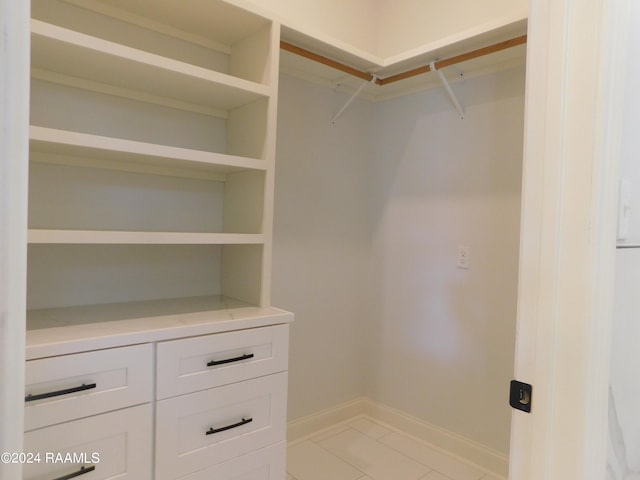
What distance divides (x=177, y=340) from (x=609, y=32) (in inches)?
51.5

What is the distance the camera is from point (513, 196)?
2027mm

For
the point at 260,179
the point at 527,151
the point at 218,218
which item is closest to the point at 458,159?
the point at 260,179

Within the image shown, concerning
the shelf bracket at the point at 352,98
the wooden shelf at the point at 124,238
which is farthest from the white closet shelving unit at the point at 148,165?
the shelf bracket at the point at 352,98

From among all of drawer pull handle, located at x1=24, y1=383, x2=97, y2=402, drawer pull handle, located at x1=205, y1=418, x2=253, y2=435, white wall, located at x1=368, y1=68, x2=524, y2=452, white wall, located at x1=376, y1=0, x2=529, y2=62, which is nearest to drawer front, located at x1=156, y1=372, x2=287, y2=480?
drawer pull handle, located at x1=205, y1=418, x2=253, y2=435

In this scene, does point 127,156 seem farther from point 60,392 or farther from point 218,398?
point 218,398

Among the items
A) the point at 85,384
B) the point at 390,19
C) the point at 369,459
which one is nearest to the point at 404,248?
the point at 369,459

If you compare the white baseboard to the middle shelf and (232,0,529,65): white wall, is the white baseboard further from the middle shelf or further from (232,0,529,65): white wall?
(232,0,529,65): white wall

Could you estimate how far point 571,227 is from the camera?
0.75 metres

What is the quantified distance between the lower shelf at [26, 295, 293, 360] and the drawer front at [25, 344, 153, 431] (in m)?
0.03

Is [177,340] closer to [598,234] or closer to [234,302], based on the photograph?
[234,302]

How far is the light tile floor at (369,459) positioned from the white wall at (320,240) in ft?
0.66

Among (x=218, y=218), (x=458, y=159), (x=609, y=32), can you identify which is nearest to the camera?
(x=609, y=32)

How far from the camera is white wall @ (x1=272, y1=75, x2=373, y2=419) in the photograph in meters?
2.28

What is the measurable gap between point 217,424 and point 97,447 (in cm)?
36
